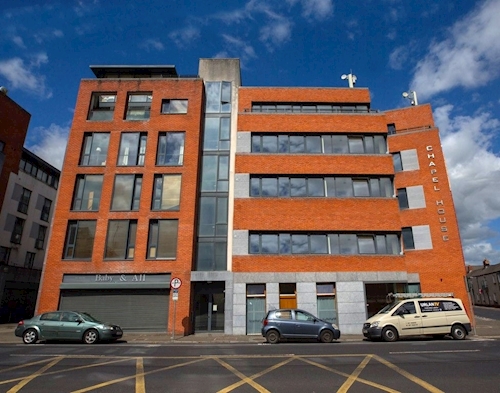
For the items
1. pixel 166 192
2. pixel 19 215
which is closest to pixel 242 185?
pixel 166 192

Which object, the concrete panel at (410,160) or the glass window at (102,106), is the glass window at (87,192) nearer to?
the glass window at (102,106)

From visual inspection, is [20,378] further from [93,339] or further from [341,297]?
[341,297]

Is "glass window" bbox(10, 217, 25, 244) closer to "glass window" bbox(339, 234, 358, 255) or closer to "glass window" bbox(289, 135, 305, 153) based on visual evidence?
"glass window" bbox(289, 135, 305, 153)

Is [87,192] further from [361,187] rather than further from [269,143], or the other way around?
[361,187]

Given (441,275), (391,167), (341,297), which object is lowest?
(341,297)

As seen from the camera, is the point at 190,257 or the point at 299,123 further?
the point at 299,123

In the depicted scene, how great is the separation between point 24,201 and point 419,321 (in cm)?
3495

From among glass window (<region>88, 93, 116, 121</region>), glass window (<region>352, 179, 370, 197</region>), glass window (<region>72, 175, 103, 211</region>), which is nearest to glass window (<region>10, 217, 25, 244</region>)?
glass window (<region>72, 175, 103, 211</region>)

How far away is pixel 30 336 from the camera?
1467cm

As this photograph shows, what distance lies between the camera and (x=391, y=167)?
73.3 feet

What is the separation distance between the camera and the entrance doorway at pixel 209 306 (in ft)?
64.7

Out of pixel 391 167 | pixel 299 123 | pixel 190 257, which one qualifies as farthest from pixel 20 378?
pixel 391 167

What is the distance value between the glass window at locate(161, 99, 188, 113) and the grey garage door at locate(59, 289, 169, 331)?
12.8 metres

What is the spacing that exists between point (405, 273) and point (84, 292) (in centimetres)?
1997
